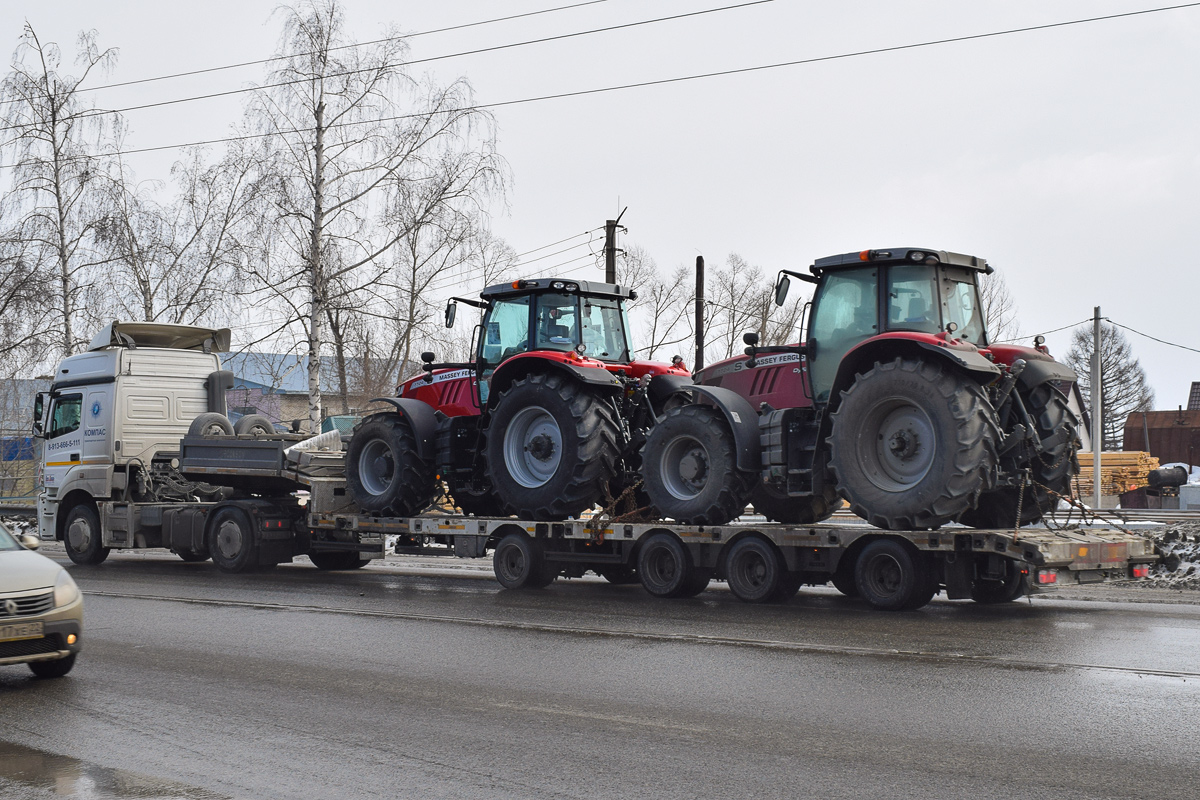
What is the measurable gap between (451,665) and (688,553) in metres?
4.69

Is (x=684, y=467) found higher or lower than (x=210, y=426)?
lower

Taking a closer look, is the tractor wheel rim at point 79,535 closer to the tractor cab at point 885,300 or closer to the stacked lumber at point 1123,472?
the tractor cab at point 885,300

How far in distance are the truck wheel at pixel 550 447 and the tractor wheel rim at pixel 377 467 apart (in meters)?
1.83

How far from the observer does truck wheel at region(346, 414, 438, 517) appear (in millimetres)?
16172

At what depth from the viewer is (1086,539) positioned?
11.7 m

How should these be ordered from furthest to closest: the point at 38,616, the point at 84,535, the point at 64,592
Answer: the point at 84,535 < the point at 64,592 < the point at 38,616

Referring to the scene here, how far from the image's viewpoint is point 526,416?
49.5 ft

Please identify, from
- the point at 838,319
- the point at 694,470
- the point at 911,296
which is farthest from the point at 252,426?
the point at 911,296

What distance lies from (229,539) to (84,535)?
3.56 metres

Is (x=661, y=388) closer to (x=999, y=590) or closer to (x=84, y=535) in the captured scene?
(x=999, y=590)

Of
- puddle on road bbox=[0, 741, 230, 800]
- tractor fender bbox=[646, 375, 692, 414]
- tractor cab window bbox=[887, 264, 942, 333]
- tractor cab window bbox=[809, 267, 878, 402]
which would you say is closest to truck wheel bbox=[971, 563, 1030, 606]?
tractor cab window bbox=[809, 267, 878, 402]

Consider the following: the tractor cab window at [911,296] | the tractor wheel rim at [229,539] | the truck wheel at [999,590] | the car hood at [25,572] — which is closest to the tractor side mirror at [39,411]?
the tractor wheel rim at [229,539]

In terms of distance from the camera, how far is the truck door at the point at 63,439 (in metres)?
20.2

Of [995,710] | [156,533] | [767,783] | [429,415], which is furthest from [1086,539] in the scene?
[156,533]
